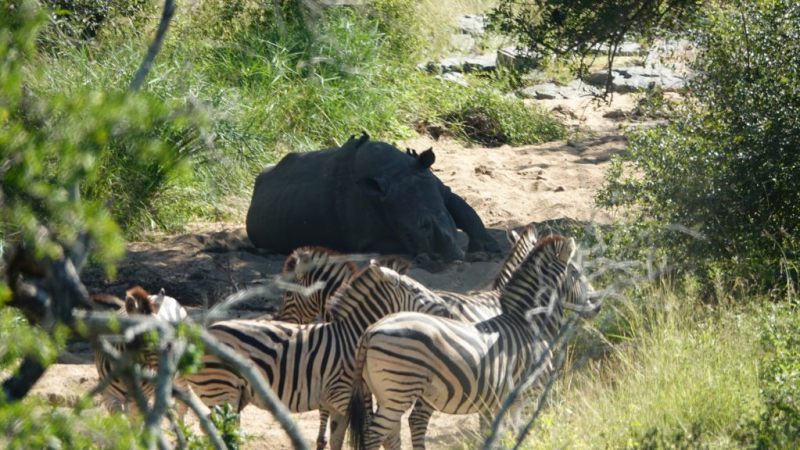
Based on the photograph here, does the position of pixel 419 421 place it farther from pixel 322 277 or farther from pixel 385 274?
pixel 322 277

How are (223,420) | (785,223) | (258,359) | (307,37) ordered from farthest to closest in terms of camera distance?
(307,37) < (785,223) < (258,359) < (223,420)

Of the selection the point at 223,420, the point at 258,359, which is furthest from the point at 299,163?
the point at 223,420

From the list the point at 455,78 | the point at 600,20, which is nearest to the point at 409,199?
the point at 600,20

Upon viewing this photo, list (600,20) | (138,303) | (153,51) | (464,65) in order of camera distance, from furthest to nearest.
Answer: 1. (464,65)
2. (600,20)
3. (138,303)
4. (153,51)

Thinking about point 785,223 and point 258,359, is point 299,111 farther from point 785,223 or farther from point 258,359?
point 258,359

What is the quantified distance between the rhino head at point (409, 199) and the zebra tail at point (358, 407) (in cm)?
446

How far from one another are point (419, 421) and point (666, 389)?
4.22ft

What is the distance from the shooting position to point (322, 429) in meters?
5.54

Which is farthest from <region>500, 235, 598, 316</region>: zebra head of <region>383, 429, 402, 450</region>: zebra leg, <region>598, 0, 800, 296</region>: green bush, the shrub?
the shrub

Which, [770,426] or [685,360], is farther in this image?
[685,360]

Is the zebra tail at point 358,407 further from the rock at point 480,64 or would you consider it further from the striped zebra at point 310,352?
the rock at point 480,64

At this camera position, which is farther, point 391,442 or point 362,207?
point 362,207

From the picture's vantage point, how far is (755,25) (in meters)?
7.06

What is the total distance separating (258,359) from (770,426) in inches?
97.3
